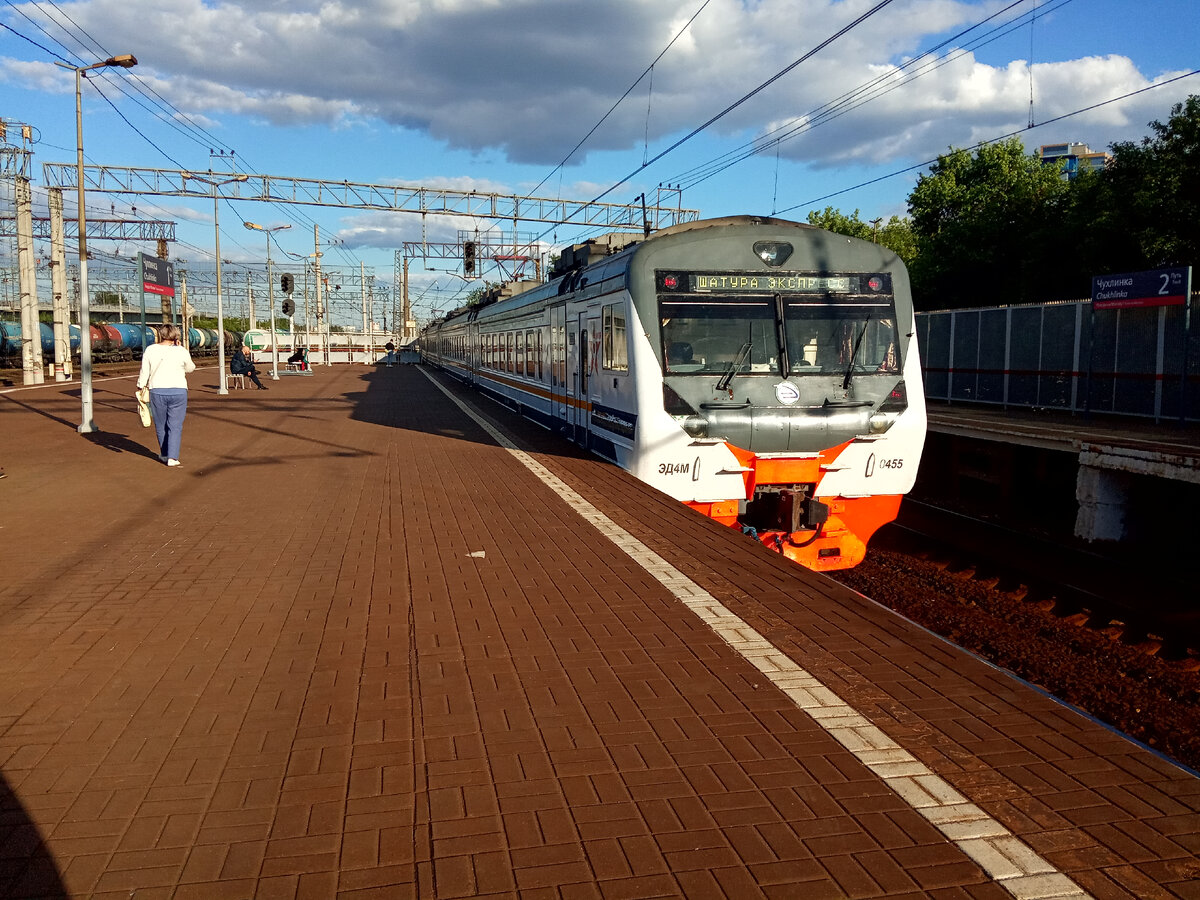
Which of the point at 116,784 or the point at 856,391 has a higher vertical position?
the point at 856,391

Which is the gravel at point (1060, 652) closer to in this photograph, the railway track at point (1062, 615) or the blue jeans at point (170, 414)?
the railway track at point (1062, 615)

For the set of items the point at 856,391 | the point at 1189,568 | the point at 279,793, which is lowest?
the point at 1189,568

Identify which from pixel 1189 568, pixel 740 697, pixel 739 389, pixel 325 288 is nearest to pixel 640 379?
pixel 739 389

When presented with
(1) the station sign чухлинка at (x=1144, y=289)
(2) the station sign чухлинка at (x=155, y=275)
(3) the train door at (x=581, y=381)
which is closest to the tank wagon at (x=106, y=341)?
(2) the station sign чухлинка at (x=155, y=275)

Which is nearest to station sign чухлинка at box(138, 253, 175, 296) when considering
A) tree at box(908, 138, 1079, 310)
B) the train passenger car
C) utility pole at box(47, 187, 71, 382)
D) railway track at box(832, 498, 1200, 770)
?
utility pole at box(47, 187, 71, 382)

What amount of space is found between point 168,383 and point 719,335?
6.66 metres

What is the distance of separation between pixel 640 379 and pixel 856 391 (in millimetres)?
2166

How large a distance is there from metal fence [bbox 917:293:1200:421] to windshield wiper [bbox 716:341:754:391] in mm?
8592

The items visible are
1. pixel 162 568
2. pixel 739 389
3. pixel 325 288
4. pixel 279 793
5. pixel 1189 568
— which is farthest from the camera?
pixel 325 288

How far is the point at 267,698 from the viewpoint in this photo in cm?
436

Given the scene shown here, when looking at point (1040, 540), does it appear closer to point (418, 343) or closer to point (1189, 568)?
point (1189, 568)

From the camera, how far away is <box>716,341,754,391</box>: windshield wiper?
9141mm

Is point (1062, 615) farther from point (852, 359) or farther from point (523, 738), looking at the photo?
point (523, 738)

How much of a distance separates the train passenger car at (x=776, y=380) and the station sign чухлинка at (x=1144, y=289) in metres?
7.22
